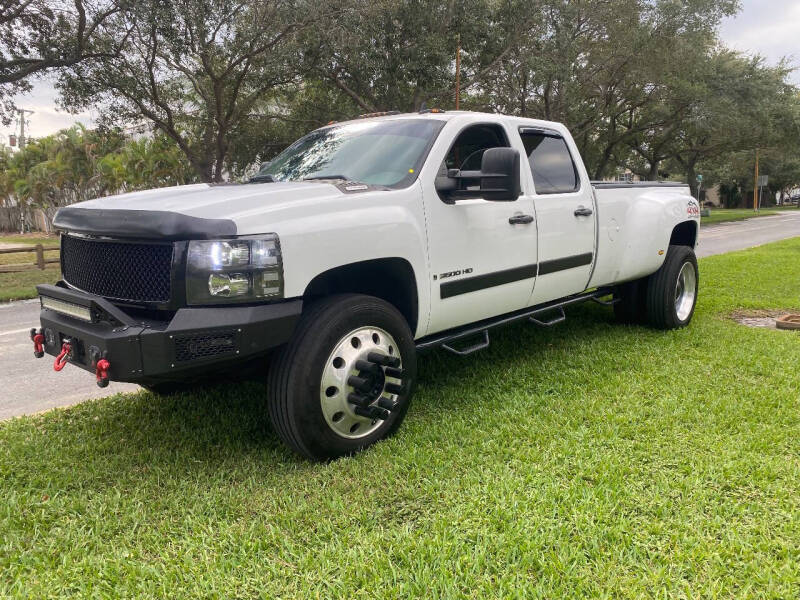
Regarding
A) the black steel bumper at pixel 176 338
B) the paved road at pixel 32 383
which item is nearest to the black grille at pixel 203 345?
the black steel bumper at pixel 176 338

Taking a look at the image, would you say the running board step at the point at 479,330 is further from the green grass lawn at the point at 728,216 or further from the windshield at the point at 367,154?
the green grass lawn at the point at 728,216

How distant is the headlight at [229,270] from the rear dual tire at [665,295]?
420 cm

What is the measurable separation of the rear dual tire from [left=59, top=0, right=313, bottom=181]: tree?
10711mm

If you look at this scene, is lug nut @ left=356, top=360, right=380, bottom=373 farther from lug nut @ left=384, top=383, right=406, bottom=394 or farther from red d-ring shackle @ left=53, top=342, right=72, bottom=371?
red d-ring shackle @ left=53, top=342, right=72, bottom=371

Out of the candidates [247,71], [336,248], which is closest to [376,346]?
[336,248]

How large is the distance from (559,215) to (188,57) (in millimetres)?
12758

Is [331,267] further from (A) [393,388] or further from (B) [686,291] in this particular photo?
(B) [686,291]

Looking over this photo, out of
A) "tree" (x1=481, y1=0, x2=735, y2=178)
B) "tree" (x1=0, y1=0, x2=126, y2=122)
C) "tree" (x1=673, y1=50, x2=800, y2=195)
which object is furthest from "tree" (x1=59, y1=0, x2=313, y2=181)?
"tree" (x1=673, y1=50, x2=800, y2=195)

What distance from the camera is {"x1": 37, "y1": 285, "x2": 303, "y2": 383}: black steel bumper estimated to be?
2.62 m

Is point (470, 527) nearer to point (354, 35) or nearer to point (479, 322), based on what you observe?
point (479, 322)

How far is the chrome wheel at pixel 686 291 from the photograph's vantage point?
19.8 feet

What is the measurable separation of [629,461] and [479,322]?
4.74ft

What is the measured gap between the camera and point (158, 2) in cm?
1225

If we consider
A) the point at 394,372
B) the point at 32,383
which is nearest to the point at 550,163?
the point at 394,372
